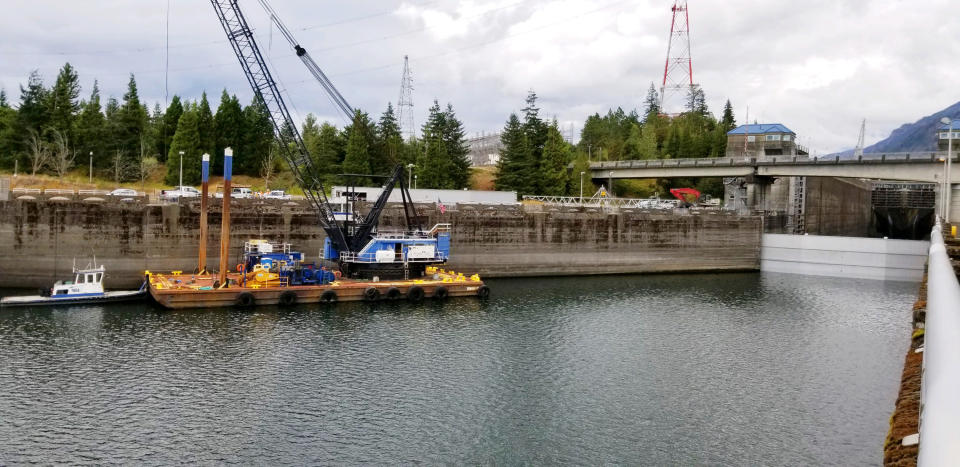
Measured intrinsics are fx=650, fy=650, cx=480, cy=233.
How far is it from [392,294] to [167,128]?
48692 millimetres

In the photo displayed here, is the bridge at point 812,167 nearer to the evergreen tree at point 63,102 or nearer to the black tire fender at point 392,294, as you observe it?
the black tire fender at point 392,294

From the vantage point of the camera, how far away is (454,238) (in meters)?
49.2

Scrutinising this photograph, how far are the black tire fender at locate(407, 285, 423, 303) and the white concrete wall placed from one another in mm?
36525

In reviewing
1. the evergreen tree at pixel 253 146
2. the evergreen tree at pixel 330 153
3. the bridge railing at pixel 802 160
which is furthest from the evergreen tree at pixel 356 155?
the bridge railing at pixel 802 160

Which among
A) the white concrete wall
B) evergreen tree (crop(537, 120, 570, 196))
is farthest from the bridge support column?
evergreen tree (crop(537, 120, 570, 196))

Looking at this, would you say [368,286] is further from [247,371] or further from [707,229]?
[707,229]

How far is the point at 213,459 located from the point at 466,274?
33.0 metres

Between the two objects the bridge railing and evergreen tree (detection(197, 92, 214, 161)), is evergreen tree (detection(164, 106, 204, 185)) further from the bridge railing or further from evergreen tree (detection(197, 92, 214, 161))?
the bridge railing

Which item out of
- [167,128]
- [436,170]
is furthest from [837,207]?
[167,128]

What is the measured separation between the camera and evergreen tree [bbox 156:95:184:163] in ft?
241

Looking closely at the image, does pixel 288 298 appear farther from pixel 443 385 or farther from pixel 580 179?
pixel 580 179

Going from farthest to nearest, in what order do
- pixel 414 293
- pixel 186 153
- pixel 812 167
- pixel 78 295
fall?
pixel 186 153 < pixel 812 167 < pixel 414 293 < pixel 78 295

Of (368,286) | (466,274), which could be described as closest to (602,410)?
(368,286)

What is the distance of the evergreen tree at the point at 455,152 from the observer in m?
78.9
